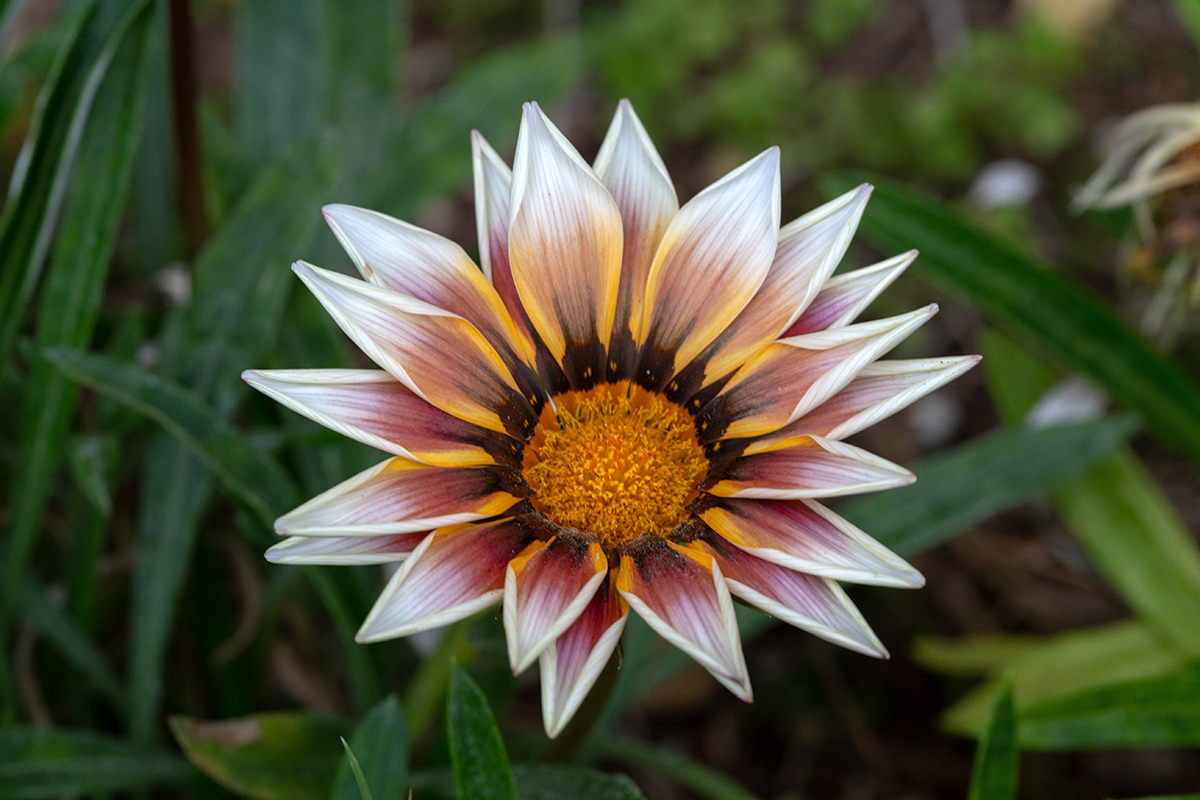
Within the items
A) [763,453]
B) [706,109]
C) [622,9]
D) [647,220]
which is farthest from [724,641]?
[622,9]

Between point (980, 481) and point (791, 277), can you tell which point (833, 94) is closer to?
point (980, 481)

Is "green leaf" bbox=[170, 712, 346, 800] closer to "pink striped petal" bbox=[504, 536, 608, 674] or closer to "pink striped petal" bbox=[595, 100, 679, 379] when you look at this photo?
"pink striped petal" bbox=[504, 536, 608, 674]

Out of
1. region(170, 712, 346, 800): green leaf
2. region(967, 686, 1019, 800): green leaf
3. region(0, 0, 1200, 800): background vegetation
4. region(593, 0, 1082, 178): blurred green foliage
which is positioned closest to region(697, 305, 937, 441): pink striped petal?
region(0, 0, 1200, 800): background vegetation

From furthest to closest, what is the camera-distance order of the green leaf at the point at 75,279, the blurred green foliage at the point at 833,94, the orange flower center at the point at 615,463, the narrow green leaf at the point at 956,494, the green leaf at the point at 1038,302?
the blurred green foliage at the point at 833,94 → the green leaf at the point at 1038,302 → the narrow green leaf at the point at 956,494 → the green leaf at the point at 75,279 → the orange flower center at the point at 615,463

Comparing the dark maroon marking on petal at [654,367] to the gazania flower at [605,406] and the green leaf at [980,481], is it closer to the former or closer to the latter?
the gazania flower at [605,406]

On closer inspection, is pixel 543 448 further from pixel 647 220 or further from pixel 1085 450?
pixel 1085 450

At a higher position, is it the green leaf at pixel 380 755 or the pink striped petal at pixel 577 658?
the pink striped petal at pixel 577 658

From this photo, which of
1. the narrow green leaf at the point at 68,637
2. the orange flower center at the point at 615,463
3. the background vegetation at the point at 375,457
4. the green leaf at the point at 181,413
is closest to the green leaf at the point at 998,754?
the background vegetation at the point at 375,457
